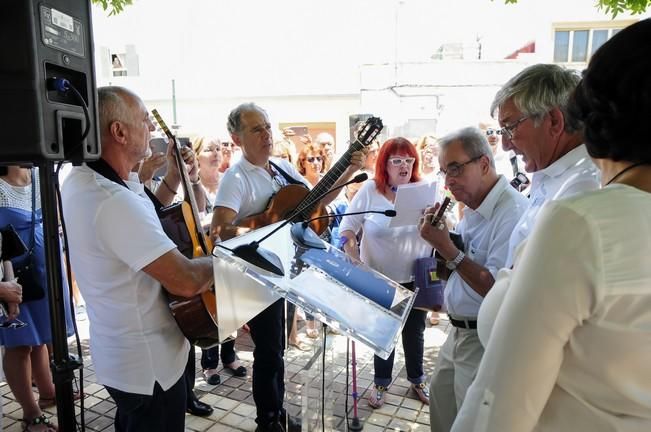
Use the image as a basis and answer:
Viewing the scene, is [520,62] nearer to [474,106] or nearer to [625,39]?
[474,106]

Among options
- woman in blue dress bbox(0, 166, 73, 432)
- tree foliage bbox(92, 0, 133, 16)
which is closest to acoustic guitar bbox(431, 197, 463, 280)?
woman in blue dress bbox(0, 166, 73, 432)

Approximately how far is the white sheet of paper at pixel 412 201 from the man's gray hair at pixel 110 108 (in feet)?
5.36

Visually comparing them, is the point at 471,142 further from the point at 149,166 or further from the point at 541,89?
the point at 149,166

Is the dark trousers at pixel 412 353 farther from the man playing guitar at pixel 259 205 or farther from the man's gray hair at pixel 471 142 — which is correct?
the man's gray hair at pixel 471 142

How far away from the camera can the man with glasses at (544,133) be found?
149cm

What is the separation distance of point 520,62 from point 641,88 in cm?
1438

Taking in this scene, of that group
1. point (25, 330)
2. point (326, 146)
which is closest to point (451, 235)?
point (25, 330)

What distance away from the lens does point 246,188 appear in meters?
2.79

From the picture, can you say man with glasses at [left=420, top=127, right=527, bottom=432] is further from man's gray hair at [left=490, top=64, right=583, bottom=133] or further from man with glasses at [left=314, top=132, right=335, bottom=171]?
man with glasses at [left=314, top=132, right=335, bottom=171]

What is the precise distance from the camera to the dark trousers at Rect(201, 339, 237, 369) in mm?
3580

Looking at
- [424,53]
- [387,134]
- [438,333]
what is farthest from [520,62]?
[438,333]

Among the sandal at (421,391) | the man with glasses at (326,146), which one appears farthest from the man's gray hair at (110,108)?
the man with glasses at (326,146)

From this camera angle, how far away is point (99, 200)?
4.98 feet

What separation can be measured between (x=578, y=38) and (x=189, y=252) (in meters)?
15.7
